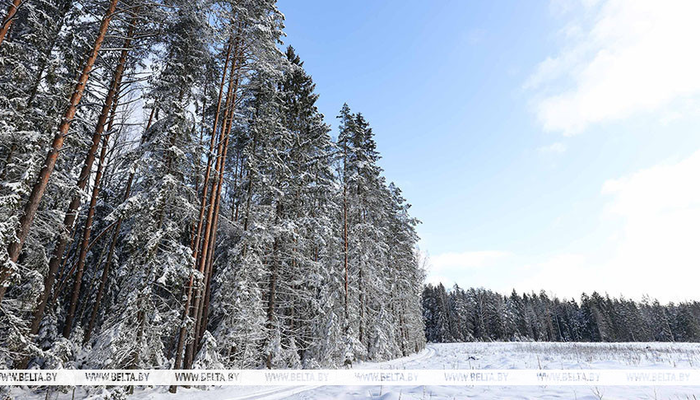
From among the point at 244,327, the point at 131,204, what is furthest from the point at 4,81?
the point at 244,327

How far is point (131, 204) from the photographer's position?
8.15m

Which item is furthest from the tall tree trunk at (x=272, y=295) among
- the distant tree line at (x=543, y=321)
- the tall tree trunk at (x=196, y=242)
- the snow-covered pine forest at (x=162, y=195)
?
the distant tree line at (x=543, y=321)

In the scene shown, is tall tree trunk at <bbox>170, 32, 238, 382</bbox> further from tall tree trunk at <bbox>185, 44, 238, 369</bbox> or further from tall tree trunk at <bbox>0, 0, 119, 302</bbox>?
tall tree trunk at <bbox>0, 0, 119, 302</bbox>

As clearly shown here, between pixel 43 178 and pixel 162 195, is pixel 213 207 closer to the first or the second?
pixel 162 195

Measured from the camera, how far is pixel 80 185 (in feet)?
31.3

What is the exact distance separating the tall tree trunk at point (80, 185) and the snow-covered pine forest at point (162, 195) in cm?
6

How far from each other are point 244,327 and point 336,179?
1101 cm

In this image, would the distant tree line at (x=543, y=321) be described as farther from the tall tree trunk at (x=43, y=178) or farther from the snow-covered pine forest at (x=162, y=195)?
the tall tree trunk at (x=43, y=178)

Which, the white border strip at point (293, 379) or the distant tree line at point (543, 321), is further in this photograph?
the distant tree line at point (543, 321)

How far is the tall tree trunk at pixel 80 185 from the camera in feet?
26.6

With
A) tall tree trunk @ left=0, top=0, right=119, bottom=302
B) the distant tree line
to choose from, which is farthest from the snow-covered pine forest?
the distant tree line

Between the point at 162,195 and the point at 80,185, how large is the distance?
3522 mm

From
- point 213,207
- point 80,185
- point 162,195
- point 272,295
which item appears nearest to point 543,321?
point 272,295

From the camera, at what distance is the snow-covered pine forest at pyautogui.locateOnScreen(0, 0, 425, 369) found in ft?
24.8
